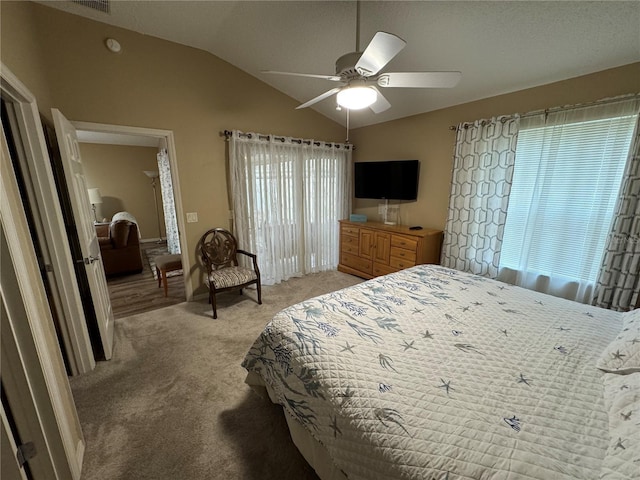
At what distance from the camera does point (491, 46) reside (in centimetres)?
220

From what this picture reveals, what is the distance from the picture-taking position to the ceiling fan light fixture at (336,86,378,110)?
1.72 m

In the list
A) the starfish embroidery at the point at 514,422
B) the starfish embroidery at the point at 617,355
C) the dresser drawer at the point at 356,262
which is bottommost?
the dresser drawer at the point at 356,262

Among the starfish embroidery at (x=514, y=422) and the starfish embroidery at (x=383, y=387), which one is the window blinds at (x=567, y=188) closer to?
the starfish embroidery at (x=514, y=422)

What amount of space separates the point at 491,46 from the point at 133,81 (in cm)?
337

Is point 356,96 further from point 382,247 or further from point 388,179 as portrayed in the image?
point 382,247

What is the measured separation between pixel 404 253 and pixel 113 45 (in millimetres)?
3804

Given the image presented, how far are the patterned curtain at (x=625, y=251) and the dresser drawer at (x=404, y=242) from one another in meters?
1.66

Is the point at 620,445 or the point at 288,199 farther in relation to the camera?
the point at 288,199

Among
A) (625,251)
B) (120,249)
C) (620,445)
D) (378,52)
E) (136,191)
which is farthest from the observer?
(136,191)

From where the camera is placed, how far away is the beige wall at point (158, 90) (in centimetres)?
210

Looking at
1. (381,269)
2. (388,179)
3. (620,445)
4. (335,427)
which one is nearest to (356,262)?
(381,269)

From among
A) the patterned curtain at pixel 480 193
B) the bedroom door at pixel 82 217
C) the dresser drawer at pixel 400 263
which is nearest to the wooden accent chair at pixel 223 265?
the bedroom door at pixel 82 217

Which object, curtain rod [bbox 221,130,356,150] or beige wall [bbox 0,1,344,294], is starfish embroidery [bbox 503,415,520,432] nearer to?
beige wall [bbox 0,1,344,294]

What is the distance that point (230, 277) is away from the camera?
2957mm
